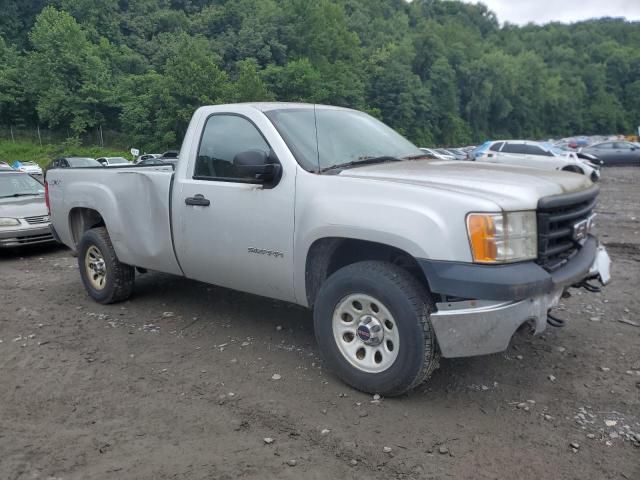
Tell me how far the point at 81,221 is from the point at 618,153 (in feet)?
110

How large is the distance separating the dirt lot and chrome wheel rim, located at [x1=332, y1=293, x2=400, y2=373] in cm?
25

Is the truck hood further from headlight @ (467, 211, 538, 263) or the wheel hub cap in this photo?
the wheel hub cap

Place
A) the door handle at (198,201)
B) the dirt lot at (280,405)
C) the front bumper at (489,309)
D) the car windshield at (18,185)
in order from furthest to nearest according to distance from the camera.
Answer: the car windshield at (18,185) → the door handle at (198,201) → the front bumper at (489,309) → the dirt lot at (280,405)

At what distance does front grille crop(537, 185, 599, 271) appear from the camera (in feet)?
10.9

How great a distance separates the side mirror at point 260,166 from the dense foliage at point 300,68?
162ft

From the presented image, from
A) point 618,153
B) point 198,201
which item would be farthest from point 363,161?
point 618,153

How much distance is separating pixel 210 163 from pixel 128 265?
178cm

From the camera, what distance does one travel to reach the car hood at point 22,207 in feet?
29.3

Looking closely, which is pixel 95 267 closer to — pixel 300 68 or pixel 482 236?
pixel 482 236

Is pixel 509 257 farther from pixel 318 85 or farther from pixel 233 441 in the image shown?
pixel 318 85

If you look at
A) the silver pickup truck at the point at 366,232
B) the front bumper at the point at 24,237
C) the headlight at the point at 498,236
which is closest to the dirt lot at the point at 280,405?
the silver pickup truck at the point at 366,232

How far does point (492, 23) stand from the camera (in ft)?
514

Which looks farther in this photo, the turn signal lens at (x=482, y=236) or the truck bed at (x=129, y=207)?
the truck bed at (x=129, y=207)

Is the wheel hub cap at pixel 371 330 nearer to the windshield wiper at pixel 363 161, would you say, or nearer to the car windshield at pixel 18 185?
the windshield wiper at pixel 363 161
